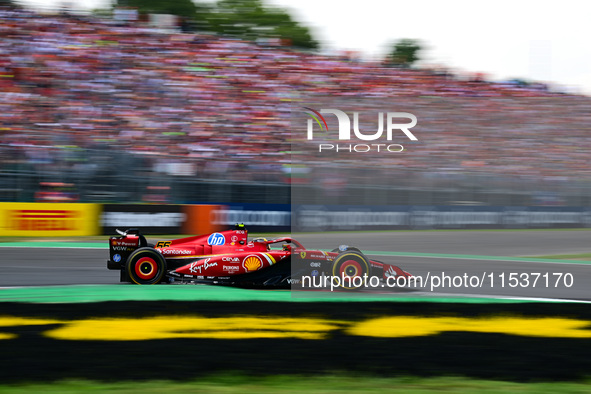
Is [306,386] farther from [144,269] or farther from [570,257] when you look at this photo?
[570,257]

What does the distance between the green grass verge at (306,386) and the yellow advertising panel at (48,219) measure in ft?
28.2

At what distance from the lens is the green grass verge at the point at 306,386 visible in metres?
3.89

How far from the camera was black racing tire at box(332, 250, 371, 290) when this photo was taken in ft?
23.3

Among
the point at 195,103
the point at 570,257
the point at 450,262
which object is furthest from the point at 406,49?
the point at 450,262

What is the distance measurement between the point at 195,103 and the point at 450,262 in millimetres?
9022

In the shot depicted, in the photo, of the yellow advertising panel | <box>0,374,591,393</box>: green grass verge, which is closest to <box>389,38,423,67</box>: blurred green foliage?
the yellow advertising panel

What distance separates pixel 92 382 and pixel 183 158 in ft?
30.8

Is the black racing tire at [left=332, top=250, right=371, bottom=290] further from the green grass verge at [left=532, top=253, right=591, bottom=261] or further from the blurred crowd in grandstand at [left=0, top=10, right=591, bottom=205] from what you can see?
the green grass verge at [left=532, top=253, right=591, bottom=261]

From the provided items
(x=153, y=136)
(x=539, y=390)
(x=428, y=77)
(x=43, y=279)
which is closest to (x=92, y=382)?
(x=539, y=390)

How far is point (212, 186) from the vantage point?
12.9 meters

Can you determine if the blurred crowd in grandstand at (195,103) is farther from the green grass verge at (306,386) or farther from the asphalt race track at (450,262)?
the green grass verge at (306,386)

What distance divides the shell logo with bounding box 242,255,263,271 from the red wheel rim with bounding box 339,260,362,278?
90 centimetres

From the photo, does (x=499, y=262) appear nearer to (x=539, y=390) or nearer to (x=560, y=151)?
(x=539, y=390)

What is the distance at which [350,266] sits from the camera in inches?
279
